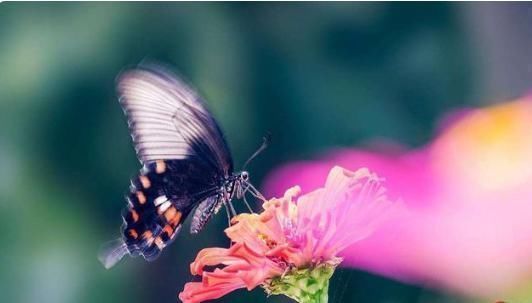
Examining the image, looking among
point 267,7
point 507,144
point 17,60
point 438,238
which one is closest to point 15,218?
point 17,60

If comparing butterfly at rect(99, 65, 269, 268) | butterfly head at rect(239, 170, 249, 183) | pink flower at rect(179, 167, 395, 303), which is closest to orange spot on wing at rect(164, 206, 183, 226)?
Result: butterfly at rect(99, 65, 269, 268)

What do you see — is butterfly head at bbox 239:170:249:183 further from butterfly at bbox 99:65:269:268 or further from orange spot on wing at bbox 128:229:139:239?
orange spot on wing at bbox 128:229:139:239

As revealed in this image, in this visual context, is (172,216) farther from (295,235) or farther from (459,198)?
(459,198)

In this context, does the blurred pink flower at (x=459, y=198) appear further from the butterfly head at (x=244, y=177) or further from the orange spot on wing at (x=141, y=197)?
the orange spot on wing at (x=141, y=197)

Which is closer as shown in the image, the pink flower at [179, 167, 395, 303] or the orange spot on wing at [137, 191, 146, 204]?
the pink flower at [179, 167, 395, 303]

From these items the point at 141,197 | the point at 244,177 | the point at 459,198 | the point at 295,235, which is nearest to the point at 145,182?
the point at 141,197
